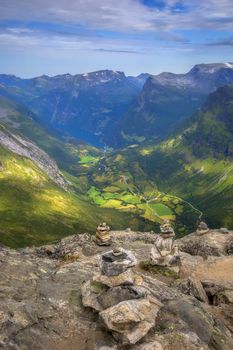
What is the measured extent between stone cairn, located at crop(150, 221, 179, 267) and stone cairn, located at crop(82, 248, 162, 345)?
Result: 625 inches

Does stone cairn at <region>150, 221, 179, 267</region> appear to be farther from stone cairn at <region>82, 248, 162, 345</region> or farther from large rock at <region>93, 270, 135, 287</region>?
large rock at <region>93, 270, 135, 287</region>

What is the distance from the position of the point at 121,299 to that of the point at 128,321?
4.03 m

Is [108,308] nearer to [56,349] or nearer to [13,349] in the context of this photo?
[56,349]

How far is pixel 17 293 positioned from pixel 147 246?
46.7 m

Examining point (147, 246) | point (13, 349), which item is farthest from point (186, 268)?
point (13, 349)

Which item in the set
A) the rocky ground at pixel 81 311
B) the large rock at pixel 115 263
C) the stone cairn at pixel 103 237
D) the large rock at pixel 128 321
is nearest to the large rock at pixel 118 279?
the large rock at pixel 115 263

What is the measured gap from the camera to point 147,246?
286ft

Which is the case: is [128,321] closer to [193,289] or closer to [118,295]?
[118,295]

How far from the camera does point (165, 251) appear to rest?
60875 mm

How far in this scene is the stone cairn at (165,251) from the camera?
199 feet

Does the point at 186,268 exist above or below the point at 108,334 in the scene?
below

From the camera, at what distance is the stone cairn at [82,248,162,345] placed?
3531 cm

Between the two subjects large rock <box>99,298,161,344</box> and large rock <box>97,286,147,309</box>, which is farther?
large rock <box>97,286,147,309</box>

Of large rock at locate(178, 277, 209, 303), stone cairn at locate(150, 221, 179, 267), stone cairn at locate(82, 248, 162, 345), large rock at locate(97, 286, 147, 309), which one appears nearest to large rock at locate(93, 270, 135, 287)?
stone cairn at locate(82, 248, 162, 345)
